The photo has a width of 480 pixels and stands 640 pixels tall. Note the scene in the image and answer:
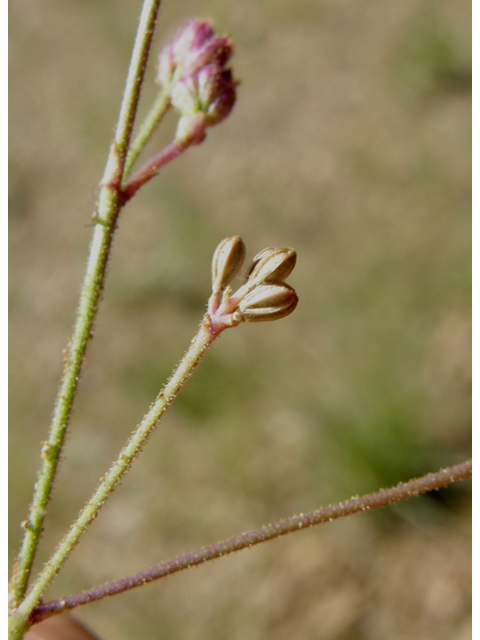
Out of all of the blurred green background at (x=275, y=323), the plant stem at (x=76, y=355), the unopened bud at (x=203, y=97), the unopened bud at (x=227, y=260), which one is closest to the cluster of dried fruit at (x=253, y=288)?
the unopened bud at (x=227, y=260)

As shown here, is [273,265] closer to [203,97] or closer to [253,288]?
[253,288]

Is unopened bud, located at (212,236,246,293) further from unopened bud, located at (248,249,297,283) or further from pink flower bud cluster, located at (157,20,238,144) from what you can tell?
pink flower bud cluster, located at (157,20,238,144)

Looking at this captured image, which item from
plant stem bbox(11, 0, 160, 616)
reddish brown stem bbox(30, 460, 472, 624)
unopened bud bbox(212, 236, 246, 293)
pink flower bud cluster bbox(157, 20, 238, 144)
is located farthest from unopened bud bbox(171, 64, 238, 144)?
reddish brown stem bbox(30, 460, 472, 624)

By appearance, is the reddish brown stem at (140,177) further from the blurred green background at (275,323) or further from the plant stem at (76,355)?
the blurred green background at (275,323)

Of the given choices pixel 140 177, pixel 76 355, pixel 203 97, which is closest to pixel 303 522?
pixel 76 355

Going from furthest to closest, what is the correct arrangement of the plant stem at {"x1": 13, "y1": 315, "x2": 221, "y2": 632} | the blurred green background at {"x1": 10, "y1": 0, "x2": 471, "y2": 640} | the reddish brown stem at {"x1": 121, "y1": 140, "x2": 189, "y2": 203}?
the blurred green background at {"x1": 10, "y1": 0, "x2": 471, "y2": 640}
the reddish brown stem at {"x1": 121, "y1": 140, "x2": 189, "y2": 203}
the plant stem at {"x1": 13, "y1": 315, "x2": 221, "y2": 632}

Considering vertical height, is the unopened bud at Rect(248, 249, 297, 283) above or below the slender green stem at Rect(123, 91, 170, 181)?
below

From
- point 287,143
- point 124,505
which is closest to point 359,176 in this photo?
point 287,143

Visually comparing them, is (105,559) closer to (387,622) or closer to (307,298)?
(387,622)

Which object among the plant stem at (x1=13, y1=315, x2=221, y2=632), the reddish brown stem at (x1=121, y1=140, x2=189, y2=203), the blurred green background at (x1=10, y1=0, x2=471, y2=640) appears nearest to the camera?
the plant stem at (x1=13, y1=315, x2=221, y2=632)
